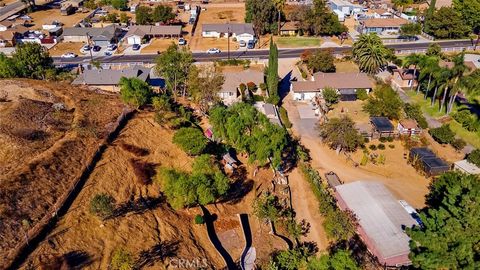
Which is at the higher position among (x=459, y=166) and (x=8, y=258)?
(x=8, y=258)

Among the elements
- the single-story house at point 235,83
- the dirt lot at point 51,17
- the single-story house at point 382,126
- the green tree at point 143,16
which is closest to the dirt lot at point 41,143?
the single-story house at point 235,83

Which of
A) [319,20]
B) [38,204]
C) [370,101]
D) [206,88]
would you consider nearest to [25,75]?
[206,88]

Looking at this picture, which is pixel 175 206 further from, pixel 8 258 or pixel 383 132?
pixel 383 132

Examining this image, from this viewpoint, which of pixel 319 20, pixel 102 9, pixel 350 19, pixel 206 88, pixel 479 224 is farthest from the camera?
pixel 102 9

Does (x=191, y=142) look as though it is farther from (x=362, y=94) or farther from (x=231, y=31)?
(x=231, y=31)

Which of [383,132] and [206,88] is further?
[206,88]

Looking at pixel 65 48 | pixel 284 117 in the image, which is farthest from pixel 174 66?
pixel 65 48
